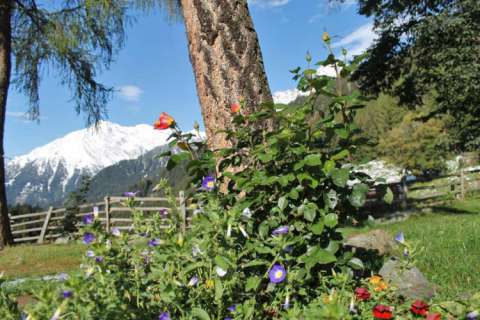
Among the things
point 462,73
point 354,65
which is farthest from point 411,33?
point 354,65

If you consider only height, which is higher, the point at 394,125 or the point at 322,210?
the point at 394,125

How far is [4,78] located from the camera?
458 inches

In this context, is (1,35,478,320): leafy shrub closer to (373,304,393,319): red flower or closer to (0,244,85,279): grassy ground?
(373,304,393,319): red flower

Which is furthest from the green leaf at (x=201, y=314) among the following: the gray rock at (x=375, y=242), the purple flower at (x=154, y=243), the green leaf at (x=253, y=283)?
the gray rock at (x=375, y=242)

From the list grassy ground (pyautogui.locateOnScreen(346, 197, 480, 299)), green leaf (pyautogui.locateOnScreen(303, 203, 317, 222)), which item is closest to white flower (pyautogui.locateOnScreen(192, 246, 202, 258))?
green leaf (pyautogui.locateOnScreen(303, 203, 317, 222))

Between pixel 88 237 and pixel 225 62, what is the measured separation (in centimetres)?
176

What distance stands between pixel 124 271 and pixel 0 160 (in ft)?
37.8

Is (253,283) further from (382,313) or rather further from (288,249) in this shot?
(382,313)

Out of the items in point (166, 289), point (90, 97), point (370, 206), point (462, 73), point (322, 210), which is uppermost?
point (90, 97)

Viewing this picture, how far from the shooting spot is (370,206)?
1602 cm

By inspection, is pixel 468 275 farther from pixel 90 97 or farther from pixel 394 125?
pixel 394 125

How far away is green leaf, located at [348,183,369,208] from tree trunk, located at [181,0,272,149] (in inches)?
44.2

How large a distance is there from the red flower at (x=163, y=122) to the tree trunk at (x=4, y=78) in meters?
10.7

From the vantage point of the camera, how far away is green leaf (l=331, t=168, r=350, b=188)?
208 centimetres
